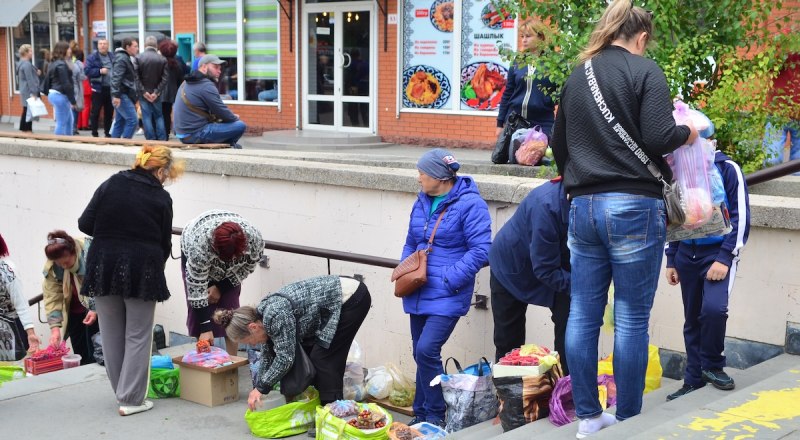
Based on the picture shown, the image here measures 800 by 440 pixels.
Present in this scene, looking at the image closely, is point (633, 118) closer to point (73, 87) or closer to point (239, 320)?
point (239, 320)

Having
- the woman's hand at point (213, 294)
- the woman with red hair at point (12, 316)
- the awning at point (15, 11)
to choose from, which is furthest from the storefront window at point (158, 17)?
the woman's hand at point (213, 294)

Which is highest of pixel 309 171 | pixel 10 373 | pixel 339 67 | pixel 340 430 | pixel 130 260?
pixel 339 67

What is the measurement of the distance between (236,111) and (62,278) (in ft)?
40.7

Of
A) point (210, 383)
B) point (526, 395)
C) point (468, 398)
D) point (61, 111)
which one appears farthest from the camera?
point (61, 111)

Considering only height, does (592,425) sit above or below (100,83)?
below

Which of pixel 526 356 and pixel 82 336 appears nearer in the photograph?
pixel 526 356

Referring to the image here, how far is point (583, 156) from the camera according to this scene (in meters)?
4.22

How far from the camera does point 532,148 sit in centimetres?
864

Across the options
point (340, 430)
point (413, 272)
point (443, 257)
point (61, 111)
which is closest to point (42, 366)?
point (340, 430)

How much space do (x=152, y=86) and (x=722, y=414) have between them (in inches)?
406

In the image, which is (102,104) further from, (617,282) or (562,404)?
(617,282)

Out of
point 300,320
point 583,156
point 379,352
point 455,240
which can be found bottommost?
point 379,352

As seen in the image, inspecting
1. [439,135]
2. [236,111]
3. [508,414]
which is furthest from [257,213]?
[236,111]

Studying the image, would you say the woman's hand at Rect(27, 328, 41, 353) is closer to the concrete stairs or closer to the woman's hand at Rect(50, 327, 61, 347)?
the woman's hand at Rect(50, 327, 61, 347)
